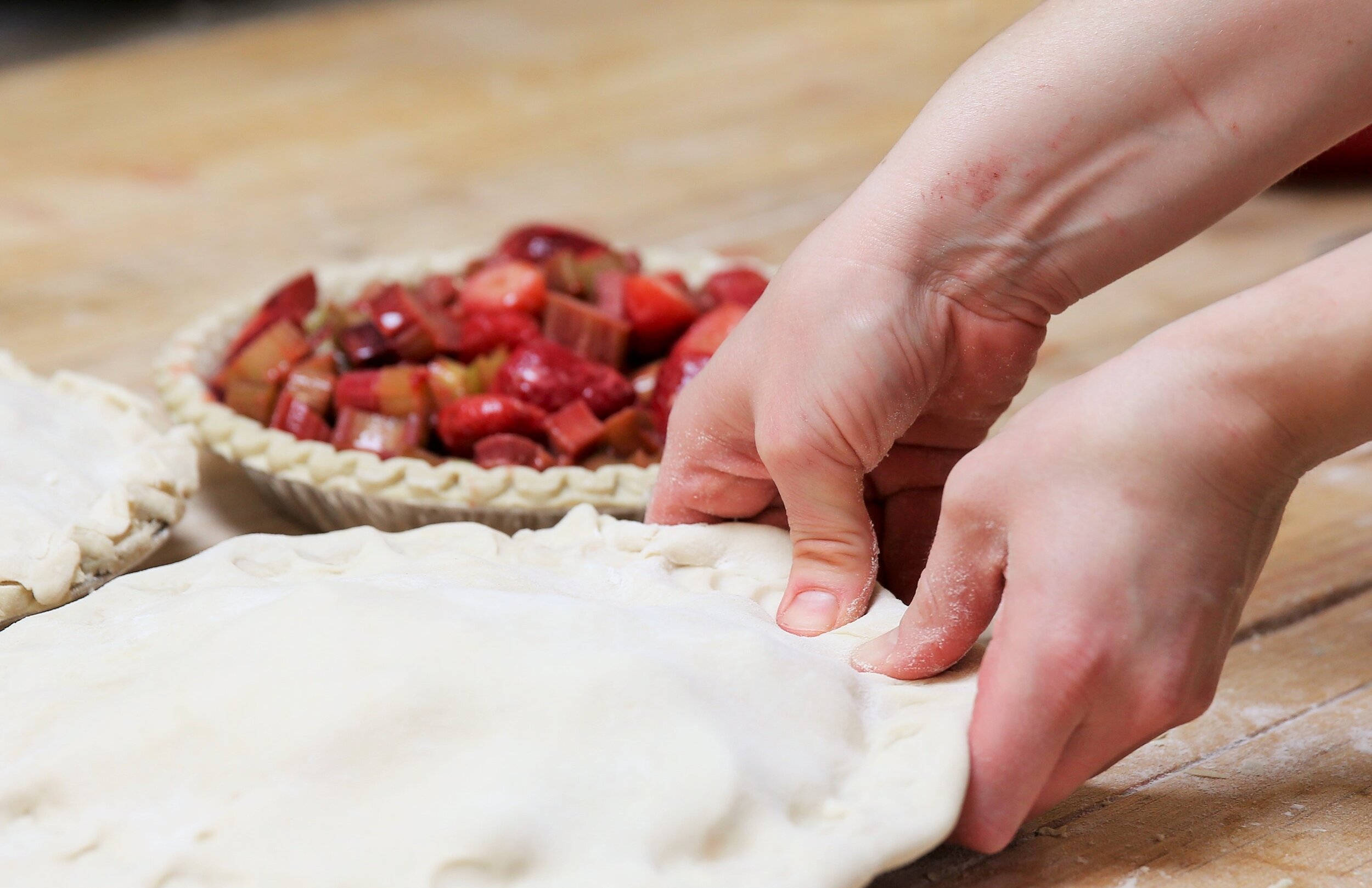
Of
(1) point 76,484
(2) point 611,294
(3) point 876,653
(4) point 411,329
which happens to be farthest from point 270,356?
(3) point 876,653

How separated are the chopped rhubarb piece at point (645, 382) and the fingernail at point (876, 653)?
2.74 ft

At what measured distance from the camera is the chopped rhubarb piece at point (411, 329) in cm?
209

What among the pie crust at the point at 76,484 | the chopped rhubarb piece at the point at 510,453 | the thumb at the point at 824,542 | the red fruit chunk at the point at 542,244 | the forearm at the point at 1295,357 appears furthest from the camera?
the red fruit chunk at the point at 542,244

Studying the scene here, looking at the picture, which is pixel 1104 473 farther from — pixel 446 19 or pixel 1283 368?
pixel 446 19

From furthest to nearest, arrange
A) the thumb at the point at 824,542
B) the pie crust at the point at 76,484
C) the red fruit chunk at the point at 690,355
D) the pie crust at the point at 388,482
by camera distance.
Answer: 1. the red fruit chunk at the point at 690,355
2. the pie crust at the point at 388,482
3. the pie crust at the point at 76,484
4. the thumb at the point at 824,542

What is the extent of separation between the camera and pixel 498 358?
6.80 feet

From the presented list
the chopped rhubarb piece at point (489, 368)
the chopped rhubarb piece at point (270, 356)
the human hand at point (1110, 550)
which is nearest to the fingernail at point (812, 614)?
the human hand at point (1110, 550)

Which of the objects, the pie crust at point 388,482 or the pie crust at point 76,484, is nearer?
the pie crust at point 76,484

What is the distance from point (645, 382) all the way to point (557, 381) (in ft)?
0.68

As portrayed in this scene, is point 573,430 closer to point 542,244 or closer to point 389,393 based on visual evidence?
point 389,393

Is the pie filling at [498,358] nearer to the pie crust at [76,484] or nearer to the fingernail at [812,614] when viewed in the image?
the pie crust at [76,484]

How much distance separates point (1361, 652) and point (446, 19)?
4.37 metres

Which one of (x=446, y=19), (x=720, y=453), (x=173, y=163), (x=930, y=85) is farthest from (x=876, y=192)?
(x=446, y=19)

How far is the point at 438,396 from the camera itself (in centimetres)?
204
